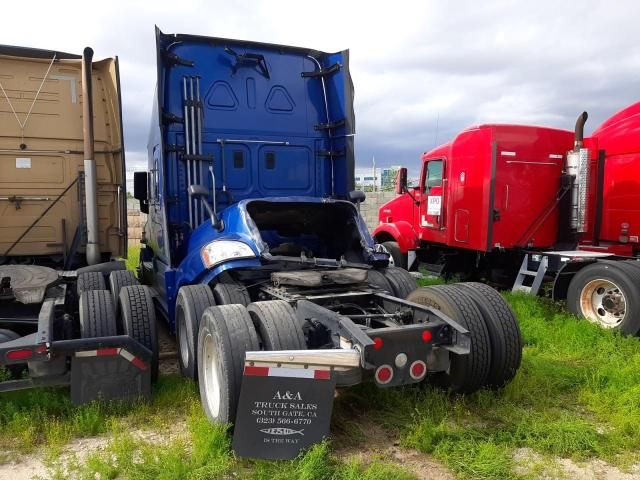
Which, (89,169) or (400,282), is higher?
(89,169)

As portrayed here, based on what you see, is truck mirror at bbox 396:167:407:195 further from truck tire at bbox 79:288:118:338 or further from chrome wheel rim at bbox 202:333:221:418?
chrome wheel rim at bbox 202:333:221:418

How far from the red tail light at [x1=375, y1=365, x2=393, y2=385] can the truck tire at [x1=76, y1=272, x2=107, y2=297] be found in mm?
3176

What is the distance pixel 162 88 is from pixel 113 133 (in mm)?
1151

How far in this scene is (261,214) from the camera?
538 cm

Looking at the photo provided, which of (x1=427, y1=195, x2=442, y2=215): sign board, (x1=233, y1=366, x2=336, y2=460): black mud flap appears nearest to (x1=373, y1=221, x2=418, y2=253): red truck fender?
(x1=427, y1=195, x2=442, y2=215): sign board

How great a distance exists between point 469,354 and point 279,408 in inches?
55.7

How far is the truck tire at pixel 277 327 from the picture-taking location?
11.5ft

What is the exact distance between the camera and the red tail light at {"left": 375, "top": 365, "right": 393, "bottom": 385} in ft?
10.9

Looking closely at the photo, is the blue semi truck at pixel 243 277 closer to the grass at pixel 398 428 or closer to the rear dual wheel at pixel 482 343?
the rear dual wheel at pixel 482 343

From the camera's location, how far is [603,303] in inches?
249

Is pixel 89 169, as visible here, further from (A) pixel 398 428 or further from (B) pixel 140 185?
(A) pixel 398 428

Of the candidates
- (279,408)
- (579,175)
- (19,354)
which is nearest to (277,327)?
(279,408)

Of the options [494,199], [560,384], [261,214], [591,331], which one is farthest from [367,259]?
[494,199]

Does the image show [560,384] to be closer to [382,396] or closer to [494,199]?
[382,396]
